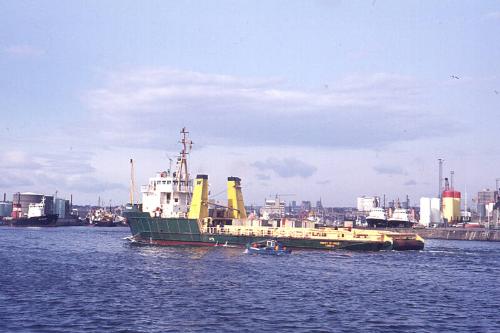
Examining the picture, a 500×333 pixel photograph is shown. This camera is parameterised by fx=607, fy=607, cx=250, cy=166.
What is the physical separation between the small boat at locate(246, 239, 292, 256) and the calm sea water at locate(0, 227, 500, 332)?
512cm

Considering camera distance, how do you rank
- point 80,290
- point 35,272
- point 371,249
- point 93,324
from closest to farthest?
point 93,324 → point 80,290 → point 35,272 → point 371,249

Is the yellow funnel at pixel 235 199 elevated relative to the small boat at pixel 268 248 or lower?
elevated

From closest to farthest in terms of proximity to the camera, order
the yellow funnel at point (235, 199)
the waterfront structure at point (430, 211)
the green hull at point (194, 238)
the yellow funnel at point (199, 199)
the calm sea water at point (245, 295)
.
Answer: the calm sea water at point (245, 295), the green hull at point (194, 238), the yellow funnel at point (199, 199), the yellow funnel at point (235, 199), the waterfront structure at point (430, 211)

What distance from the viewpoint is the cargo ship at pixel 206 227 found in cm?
8262

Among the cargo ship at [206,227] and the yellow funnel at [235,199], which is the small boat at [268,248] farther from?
the yellow funnel at [235,199]

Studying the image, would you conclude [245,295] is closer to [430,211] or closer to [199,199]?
[199,199]

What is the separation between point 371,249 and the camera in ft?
270

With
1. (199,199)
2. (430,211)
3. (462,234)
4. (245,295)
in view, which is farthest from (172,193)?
(430,211)

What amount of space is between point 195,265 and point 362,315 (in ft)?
89.0

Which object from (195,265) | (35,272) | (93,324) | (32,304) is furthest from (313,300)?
(35,272)

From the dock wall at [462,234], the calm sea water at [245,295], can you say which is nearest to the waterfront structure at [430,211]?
the dock wall at [462,234]

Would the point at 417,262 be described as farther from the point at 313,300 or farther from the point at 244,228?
the point at 313,300

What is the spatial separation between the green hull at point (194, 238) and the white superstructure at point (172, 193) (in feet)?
9.96

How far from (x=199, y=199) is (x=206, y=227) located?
405 centimetres
